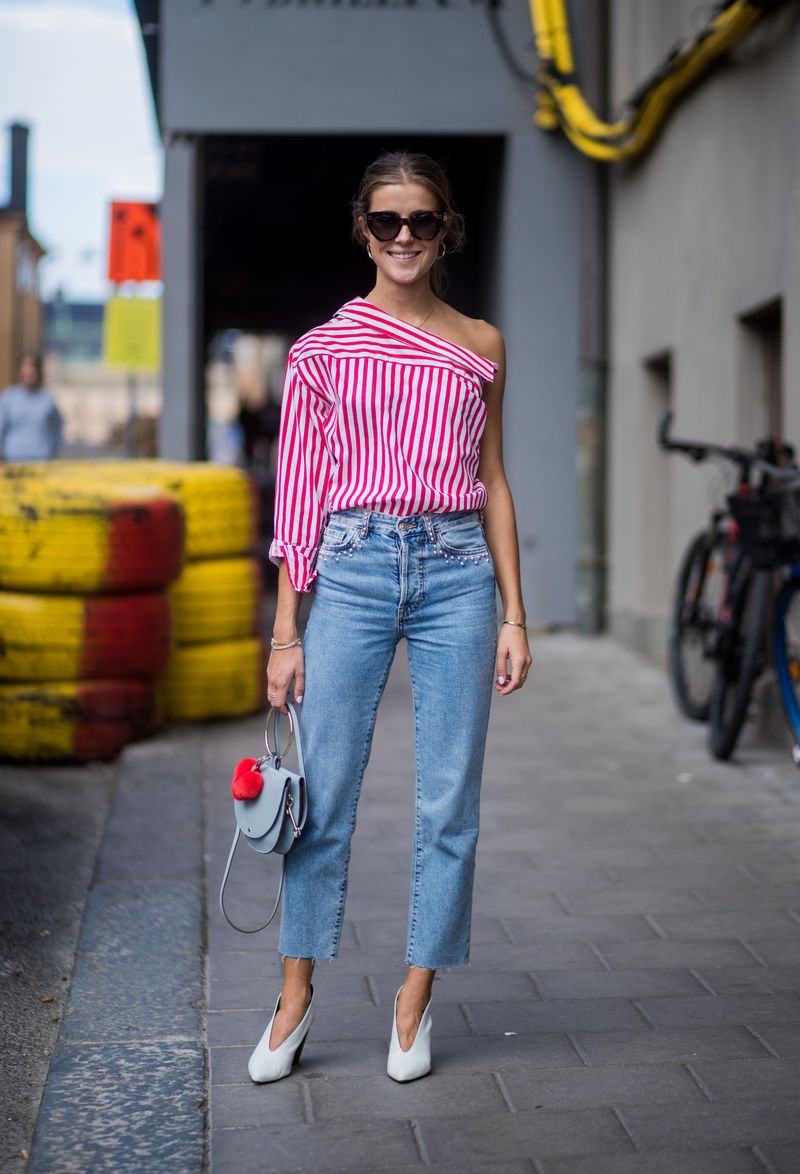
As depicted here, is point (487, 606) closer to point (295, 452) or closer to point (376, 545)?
point (376, 545)

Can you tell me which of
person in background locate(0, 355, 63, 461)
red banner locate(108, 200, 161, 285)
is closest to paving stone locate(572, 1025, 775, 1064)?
red banner locate(108, 200, 161, 285)

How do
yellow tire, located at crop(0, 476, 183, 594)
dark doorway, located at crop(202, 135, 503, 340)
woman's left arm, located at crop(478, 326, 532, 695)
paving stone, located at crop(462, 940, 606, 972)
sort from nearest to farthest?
woman's left arm, located at crop(478, 326, 532, 695) < paving stone, located at crop(462, 940, 606, 972) < yellow tire, located at crop(0, 476, 183, 594) < dark doorway, located at crop(202, 135, 503, 340)

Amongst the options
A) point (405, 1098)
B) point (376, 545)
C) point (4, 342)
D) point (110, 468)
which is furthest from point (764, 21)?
point (4, 342)

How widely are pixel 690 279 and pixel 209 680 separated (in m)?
3.84

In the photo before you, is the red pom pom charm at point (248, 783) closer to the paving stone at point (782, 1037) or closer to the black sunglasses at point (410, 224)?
the black sunglasses at point (410, 224)

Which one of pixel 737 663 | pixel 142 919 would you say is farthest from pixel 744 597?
pixel 142 919

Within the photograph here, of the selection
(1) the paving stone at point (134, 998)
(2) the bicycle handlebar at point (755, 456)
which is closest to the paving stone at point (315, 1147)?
(1) the paving stone at point (134, 998)

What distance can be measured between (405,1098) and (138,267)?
31.6 feet

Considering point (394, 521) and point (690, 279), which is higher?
point (690, 279)

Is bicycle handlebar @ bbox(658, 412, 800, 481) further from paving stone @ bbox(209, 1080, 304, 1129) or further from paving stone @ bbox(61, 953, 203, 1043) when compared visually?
paving stone @ bbox(209, 1080, 304, 1129)

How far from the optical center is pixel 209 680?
7.42 meters

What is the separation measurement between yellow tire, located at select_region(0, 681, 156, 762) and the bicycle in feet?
8.42

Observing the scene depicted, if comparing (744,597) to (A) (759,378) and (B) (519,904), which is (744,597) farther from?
(B) (519,904)

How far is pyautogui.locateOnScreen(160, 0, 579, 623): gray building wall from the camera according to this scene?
36.1ft
